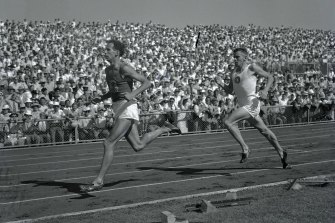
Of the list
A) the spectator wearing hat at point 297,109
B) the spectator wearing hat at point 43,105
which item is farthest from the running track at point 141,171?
the spectator wearing hat at point 297,109

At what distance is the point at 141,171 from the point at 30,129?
7177 mm

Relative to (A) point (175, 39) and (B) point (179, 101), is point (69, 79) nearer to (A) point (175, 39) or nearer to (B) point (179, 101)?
(B) point (179, 101)

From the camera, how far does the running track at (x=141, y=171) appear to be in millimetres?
7340

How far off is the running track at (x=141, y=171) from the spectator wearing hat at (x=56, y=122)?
0.82 metres

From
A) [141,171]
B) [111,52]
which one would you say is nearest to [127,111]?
[111,52]

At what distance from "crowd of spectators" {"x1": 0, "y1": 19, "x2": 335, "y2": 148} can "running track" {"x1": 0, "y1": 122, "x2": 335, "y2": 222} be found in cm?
129

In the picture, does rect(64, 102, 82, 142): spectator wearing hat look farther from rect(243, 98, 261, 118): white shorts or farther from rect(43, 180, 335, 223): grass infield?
rect(43, 180, 335, 223): grass infield

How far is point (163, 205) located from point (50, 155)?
8.20 metres

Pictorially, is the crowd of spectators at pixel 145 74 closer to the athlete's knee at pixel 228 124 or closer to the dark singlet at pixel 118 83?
the athlete's knee at pixel 228 124

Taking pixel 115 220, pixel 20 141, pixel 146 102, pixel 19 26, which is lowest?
pixel 115 220

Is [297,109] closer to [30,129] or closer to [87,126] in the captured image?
[87,126]

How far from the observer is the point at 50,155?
14.2m

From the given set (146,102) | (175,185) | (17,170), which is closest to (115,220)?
(175,185)

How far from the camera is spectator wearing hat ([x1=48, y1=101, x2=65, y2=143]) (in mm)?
16500
